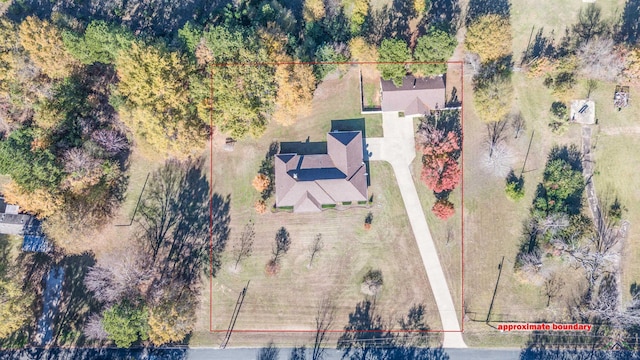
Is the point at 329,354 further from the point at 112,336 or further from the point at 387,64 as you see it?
the point at 387,64

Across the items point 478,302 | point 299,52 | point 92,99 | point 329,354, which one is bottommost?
point 329,354

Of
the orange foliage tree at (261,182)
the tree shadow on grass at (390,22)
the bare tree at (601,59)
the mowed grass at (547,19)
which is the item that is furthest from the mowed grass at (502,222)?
the orange foliage tree at (261,182)

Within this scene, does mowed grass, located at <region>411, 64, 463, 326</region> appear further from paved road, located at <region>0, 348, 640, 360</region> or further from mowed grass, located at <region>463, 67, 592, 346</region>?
paved road, located at <region>0, 348, 640, 360</region>

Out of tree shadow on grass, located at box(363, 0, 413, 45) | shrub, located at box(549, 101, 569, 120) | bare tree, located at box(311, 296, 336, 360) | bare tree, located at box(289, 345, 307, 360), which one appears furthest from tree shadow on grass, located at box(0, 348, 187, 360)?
shrub, located at box(549, 101, 569, 120)

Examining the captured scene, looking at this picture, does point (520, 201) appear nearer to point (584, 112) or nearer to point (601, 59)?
point (584, 112)

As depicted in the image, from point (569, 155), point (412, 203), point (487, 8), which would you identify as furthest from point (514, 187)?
point (487, 8)

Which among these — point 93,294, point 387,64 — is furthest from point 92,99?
point 387,64
